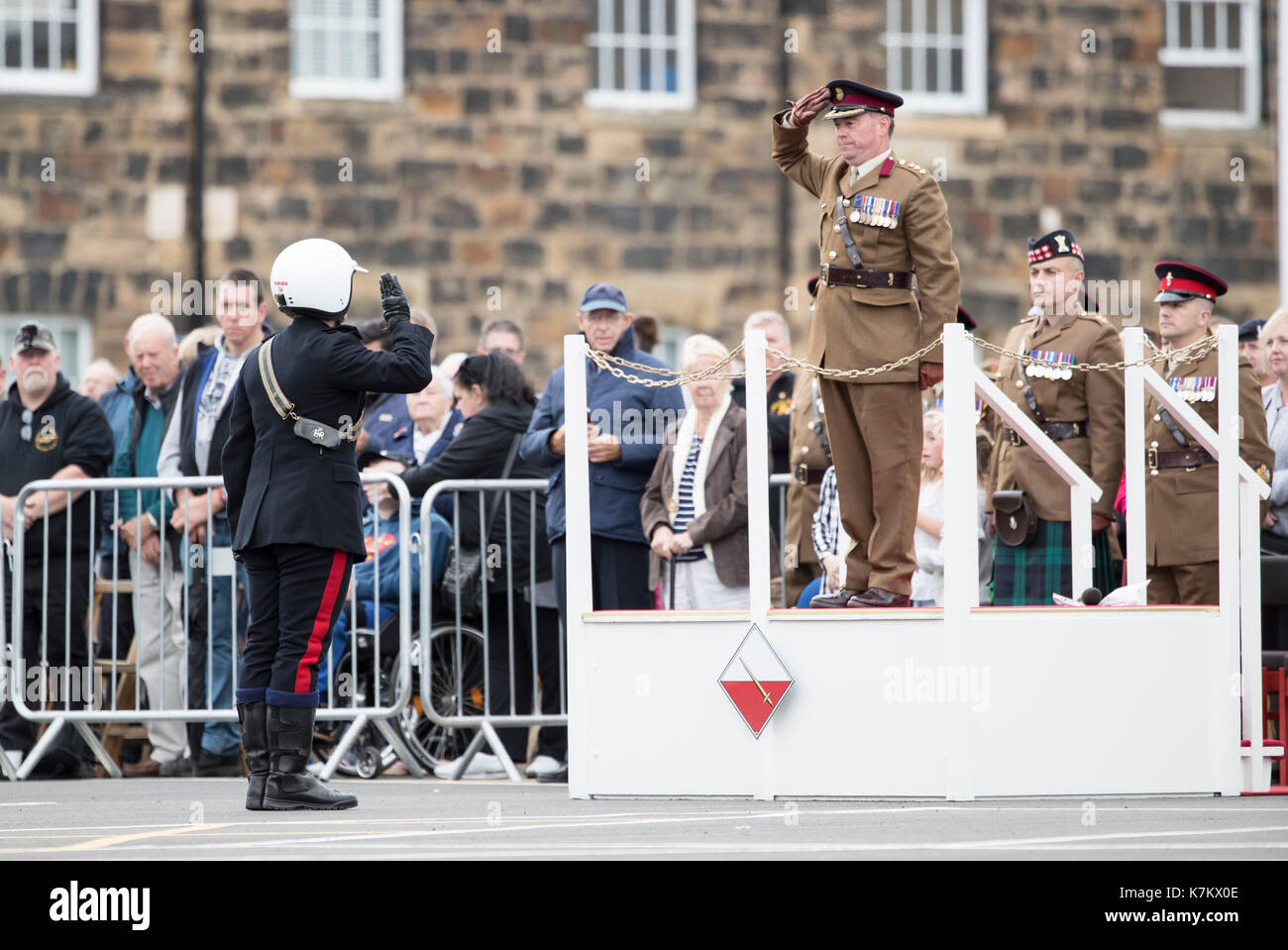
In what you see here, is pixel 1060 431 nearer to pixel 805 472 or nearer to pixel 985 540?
pixel 985 540

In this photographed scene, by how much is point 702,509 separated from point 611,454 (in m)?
0.52

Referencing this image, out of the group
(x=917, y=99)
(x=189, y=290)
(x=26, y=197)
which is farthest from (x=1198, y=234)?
(x=26, y=197)

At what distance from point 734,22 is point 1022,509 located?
10.8m

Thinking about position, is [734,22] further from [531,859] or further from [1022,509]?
[531,859]

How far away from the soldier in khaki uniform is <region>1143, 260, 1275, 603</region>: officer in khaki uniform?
0.22 meters

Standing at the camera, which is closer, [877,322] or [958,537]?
[958,537]

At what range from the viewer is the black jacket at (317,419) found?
8000mm

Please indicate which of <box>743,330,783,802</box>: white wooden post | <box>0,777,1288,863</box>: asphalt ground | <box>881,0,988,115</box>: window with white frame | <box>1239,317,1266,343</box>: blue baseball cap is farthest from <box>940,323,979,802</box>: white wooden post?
<box>881,0,988,115</box>: window with white frame

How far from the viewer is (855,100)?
8.45m

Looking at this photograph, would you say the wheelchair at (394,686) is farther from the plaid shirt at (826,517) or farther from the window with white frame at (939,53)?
the window with white frame at (939,53)

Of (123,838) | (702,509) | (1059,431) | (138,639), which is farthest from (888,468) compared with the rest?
(138,639)

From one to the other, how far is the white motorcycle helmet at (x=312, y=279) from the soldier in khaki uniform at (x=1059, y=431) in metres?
3.23

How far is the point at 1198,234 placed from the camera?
2019 centimetres

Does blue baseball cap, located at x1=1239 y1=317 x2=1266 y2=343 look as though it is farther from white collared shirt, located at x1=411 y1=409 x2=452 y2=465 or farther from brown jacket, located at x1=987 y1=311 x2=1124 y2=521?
white collared shirt, located at x1=411 y1=409 x2=452 y2=465
